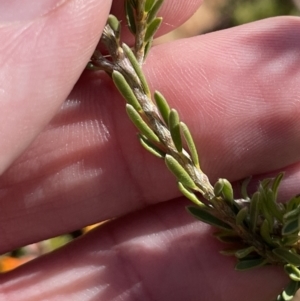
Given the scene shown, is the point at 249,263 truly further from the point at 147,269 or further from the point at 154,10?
the point at 154,10

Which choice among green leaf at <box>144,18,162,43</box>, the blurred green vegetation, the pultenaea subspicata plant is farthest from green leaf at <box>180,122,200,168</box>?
the blurred green vegetation

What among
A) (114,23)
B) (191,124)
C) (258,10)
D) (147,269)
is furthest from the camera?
(258,10)

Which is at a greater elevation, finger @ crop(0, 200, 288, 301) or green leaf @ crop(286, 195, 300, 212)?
green leaf @ crop(286, 195, 300, 212)

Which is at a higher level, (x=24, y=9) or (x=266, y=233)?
(x=24, y=9)

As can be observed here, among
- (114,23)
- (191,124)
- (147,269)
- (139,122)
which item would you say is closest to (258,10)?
(191,124)

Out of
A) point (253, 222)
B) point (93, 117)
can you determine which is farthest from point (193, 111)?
point (253, 222)

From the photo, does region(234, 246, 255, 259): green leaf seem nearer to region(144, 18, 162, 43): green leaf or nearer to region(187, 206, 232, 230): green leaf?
region(187, 206, 232, 230): green leaf

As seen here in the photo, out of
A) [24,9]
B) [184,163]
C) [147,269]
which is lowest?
[147,269]
